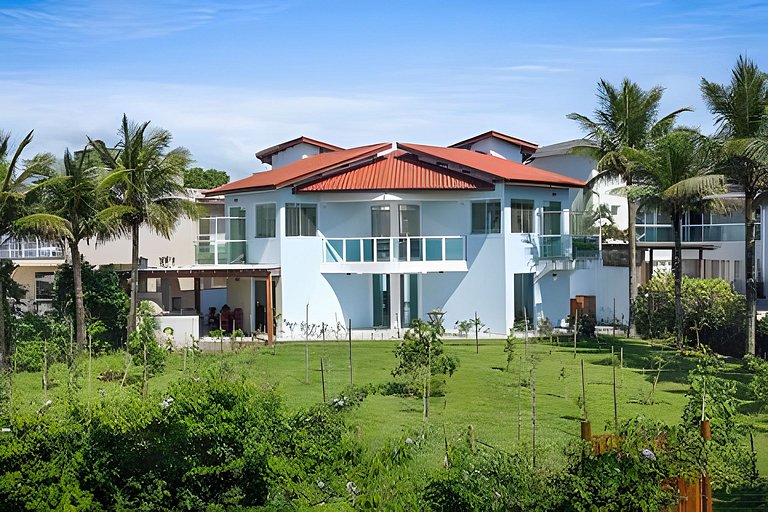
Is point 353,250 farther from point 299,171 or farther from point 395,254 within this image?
point 299,171

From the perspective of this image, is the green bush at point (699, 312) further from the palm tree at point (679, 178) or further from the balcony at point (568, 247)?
the balcony at point (568, 247)

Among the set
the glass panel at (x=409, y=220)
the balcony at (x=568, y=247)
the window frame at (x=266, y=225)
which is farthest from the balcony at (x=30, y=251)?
the balcony at (x=568, y=247)

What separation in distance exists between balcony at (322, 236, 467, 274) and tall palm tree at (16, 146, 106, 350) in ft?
29.8

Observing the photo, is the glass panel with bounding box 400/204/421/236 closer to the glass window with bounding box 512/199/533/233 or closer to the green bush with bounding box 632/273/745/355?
the glass window with bounding box 512/199/533/233

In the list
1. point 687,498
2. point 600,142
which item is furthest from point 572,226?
point 687,498

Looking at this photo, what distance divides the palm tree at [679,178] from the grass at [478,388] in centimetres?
437

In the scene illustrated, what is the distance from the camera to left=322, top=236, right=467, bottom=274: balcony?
3186cm

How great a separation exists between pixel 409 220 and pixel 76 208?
489 inches

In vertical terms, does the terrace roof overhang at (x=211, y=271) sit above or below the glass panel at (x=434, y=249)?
below

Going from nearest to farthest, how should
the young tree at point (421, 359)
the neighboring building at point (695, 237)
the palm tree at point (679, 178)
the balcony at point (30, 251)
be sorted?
the young tree at point (421, 359), the palm tree at point (679, 178), the balcony at point (30, 251), the neighboring building at point (695, 237)

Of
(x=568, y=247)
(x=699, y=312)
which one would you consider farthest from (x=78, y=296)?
(x=699, y=312)

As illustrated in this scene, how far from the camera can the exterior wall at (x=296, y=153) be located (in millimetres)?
40281

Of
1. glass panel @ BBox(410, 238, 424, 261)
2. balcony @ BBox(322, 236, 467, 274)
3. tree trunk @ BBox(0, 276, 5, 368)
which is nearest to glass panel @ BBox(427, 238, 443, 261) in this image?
balcony @ BBox(322, 236, 467, 274)

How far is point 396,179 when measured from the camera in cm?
3272
